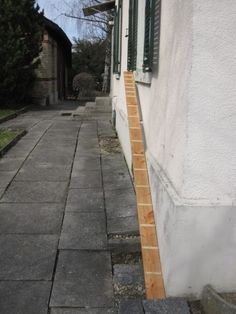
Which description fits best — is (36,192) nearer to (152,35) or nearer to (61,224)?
(61,224)

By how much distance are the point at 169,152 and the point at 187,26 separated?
919 millimetres

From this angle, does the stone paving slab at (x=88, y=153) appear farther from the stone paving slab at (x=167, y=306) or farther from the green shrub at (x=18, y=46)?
the green shrub at (x=18, y=46)

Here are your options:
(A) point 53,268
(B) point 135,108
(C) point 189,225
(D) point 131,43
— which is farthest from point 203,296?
(D) point 131,43

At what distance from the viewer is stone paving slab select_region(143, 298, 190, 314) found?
2.77m

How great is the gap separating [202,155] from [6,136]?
633 cm

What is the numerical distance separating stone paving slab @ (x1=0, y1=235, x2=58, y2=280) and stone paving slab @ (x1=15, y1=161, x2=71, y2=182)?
1829mm

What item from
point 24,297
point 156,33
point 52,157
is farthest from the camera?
point 52,157

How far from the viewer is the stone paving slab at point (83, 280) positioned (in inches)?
120

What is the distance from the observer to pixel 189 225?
9.07ft

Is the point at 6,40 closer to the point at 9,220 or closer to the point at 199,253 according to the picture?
the point at 9,220

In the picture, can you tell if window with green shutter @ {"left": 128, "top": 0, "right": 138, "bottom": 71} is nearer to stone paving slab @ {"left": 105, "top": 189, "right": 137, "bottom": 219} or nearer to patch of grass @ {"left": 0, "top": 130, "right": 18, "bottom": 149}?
stone paving slab @ {"left": 105, "top": 189, "right": 137, "bottom": 219}

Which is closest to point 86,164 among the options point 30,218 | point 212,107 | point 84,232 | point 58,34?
point 30,218

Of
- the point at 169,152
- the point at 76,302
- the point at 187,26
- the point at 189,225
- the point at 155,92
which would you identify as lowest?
the point at 76,302

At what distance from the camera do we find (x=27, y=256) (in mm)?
3652
